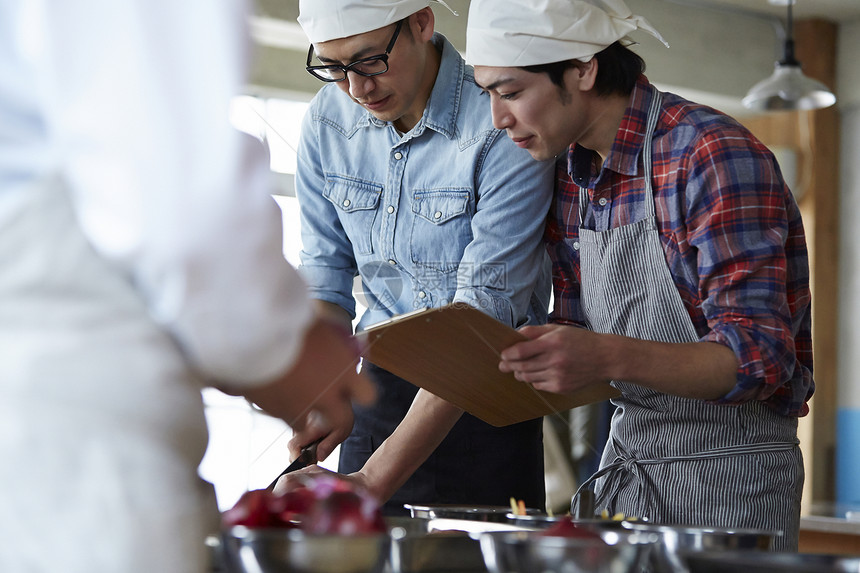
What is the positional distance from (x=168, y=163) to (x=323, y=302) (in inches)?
44.1

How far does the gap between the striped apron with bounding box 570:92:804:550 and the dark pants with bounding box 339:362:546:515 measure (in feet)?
0.71

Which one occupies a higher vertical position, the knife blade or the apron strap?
the knife blade

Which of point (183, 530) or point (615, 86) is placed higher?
point (615, 86)

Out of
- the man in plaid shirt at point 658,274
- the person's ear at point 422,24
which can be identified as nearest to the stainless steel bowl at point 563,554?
the man in plaid shirt at point 658,274

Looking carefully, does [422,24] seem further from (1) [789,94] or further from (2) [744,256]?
(1) [789,94]

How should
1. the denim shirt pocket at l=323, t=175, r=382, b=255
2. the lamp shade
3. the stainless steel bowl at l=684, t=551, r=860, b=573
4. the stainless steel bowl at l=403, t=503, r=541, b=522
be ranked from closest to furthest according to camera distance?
1. the stainless steel bowl at l=684, t=551, r=860, b=573
2. the stainless steel bowl at l=403, t=503, r=541, b=522
3. the denim shirt pocket at l=323, t=175, r=382, b=255
4. the lamp shade

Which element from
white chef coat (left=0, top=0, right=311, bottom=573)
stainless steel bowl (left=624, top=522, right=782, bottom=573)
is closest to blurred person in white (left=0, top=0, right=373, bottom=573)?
white chef coat (left=0, top=0, right=311, bottom=573)

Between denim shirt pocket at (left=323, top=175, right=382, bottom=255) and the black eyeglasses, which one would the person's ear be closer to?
the black eyeglasses

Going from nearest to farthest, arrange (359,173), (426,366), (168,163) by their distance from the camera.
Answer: (168,163) → (426,366) → (359,173)

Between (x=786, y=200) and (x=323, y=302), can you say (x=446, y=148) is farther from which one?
(x=786, y=200)

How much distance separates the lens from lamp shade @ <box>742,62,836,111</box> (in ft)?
12.7

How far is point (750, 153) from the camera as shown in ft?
4.83

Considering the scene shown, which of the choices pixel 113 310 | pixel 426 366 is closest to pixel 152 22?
pixel 113 310

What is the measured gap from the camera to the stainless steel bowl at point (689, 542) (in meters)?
0.90
